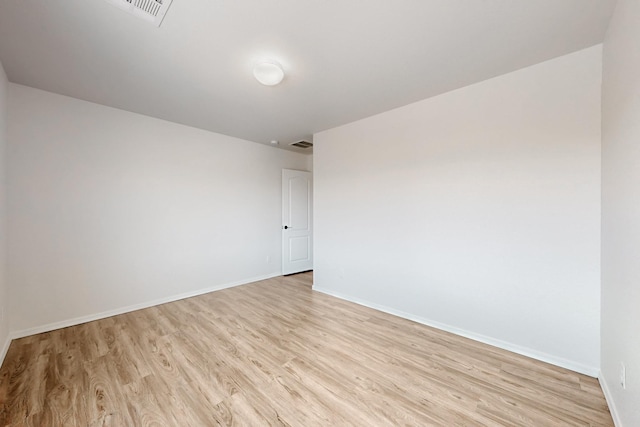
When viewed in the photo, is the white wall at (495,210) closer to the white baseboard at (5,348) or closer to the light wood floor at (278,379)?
the light wood floor at (278,379)

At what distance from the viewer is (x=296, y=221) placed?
16.6 ft

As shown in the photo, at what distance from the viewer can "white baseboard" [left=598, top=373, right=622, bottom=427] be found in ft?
4.70

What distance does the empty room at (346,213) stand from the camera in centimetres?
155

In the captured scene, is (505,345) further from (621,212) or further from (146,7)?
(146,7)

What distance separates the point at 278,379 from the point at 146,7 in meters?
2.75

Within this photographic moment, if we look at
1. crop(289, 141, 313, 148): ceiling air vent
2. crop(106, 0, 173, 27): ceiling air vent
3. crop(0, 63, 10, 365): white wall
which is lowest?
crop(0, 63, 10, 365): white wall

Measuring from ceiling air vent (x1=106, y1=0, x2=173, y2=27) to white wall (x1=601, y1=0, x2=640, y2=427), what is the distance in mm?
2654

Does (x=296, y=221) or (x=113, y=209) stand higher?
(x=113, y=209)

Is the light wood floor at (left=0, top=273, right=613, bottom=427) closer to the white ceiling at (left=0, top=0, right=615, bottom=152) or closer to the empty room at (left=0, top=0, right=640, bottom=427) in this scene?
the empty room at (left=0, top=0, right=640, bottom=427)

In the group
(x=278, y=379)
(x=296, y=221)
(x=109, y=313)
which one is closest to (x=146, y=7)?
(x=278, y=379)

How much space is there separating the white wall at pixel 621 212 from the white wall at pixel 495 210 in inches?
5.2

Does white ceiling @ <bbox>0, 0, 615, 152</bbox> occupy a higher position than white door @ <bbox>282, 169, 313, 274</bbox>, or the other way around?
white ceiling @ <bbox>0, 0, 615, 152</bbox>

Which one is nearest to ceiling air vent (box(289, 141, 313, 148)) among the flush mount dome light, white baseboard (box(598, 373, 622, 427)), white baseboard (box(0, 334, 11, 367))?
the flush mount dome light

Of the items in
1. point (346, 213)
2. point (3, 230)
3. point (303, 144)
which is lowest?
point (3, 230)
